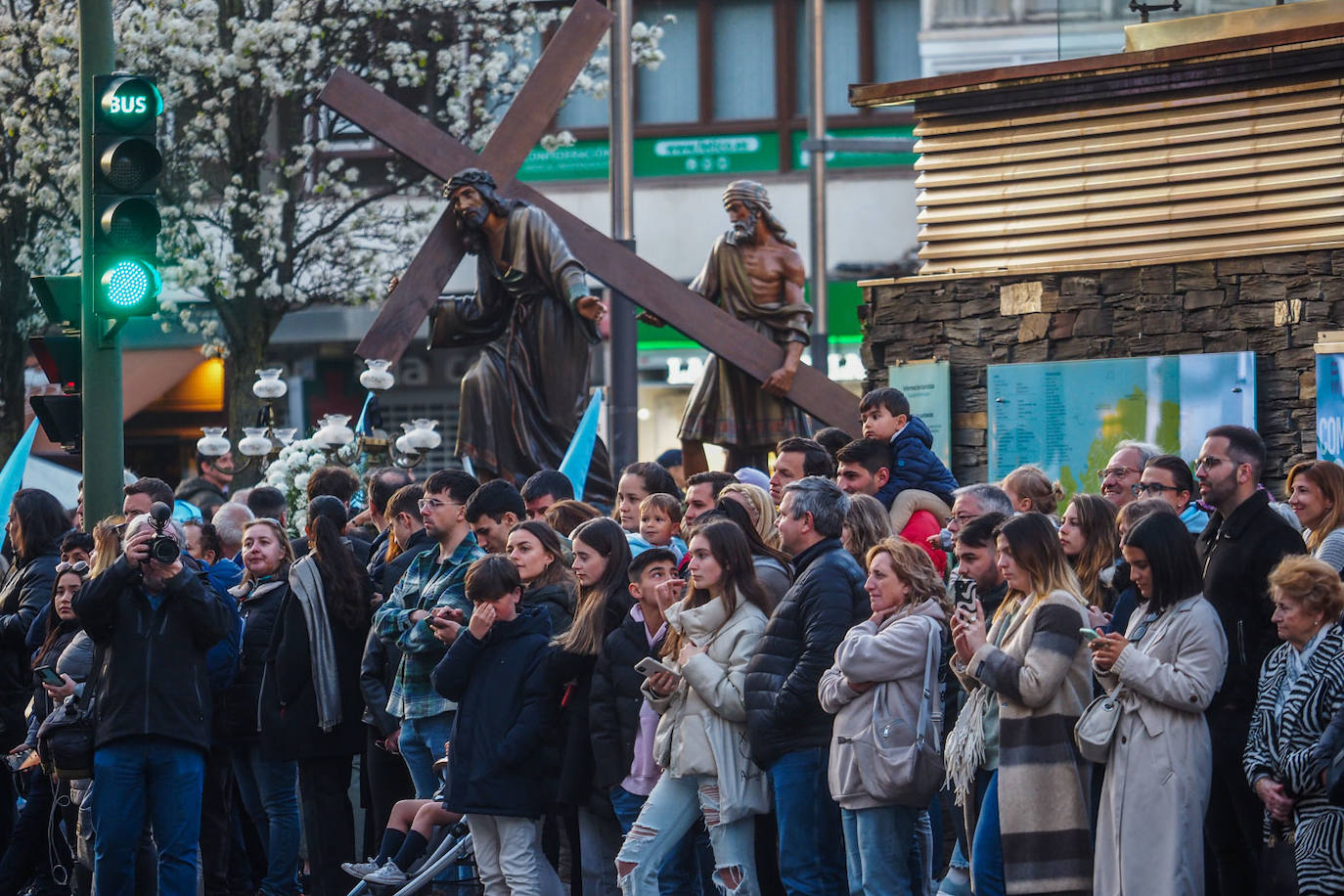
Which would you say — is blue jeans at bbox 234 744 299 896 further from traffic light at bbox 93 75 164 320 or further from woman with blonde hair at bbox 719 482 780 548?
woman with blonde hair at bbox 719 482 780 548

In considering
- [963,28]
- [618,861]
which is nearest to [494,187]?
[618,861]

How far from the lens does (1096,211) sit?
45.9 ft

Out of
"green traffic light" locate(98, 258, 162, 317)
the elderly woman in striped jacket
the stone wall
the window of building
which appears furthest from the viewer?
the window of building

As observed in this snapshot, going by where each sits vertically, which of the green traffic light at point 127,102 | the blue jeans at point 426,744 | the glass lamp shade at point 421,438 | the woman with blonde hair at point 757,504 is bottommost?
the blue jeans at point 426,744

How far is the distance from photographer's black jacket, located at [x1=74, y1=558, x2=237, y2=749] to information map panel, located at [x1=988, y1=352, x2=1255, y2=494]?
6.31 metres

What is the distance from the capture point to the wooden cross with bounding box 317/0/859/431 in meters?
12.9

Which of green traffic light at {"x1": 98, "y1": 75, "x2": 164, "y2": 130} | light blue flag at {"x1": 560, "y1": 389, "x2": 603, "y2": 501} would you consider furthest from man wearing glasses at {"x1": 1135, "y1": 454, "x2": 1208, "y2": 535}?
green traffic light at {"x1": 98, "y1": 75, "x2": 164, "y2": 130}

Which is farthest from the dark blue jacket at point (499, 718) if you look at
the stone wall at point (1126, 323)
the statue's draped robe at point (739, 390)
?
the stone wall at point (1126, 323)

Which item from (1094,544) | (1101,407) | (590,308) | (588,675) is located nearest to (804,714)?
(588,675)

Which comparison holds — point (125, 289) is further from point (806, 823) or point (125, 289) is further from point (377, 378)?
point (806, 823)

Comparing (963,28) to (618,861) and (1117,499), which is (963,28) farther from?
(618,861)

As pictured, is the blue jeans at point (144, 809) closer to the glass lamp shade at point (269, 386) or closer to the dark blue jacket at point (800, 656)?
the dark blue jacket at point (800, 656)

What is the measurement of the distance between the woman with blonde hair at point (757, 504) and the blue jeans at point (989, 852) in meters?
1.62

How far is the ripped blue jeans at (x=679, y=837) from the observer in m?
8.26
